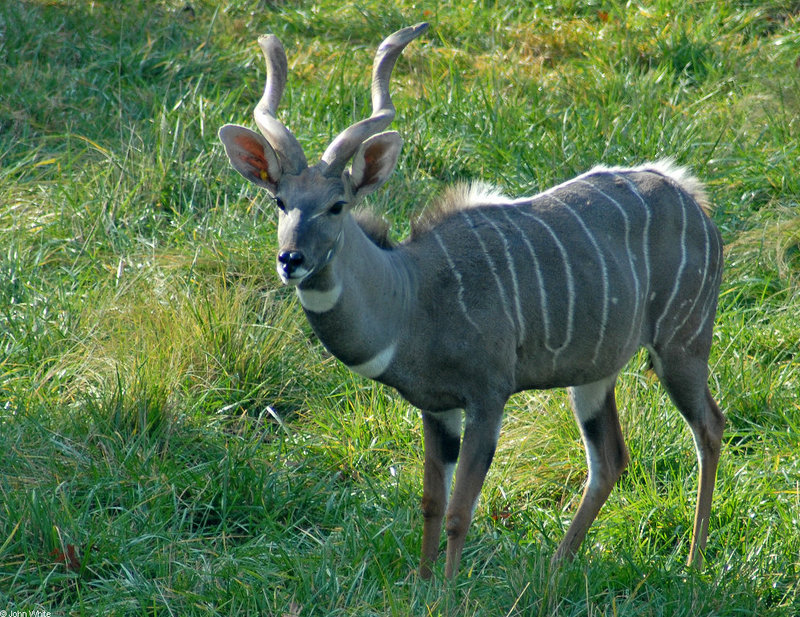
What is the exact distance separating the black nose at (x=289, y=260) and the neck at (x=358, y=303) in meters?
0.16

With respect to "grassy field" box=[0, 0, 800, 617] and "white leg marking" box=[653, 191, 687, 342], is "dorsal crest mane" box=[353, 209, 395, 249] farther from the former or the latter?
"white leg marking" box=[653, 191, 687, 342]

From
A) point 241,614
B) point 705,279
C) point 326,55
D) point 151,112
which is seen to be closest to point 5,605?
point 241,614

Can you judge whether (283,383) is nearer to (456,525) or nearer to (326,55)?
(456,525)

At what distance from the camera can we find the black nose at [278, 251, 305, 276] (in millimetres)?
2553

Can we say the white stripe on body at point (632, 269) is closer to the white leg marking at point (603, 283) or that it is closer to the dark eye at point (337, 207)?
the white leg marking at point (603, 283)

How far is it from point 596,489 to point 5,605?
1.74 meters

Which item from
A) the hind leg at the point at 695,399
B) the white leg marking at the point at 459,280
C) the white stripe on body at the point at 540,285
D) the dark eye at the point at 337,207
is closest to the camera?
the dark eye at the point at 337,207

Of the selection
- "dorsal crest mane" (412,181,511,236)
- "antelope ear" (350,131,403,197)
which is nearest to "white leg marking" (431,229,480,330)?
"dorsal crest mane" (412,181,511,236)

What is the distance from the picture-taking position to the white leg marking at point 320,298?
9.04 ft

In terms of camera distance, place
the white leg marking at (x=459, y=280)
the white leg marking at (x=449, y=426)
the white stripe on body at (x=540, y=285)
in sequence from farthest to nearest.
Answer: the white leg marking at (x=449, y=426), the white stripe on body at (x=540, y=285), the white leg marking at (x=459, y=280)

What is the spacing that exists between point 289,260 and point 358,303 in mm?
324

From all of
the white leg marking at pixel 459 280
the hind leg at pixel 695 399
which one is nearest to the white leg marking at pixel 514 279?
the white leg marking at pixel 459 280

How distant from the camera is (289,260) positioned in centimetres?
255

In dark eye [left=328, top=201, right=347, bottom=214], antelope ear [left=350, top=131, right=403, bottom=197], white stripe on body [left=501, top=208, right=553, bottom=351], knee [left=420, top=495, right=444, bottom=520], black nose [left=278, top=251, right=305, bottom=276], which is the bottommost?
knee [left=420, top=495, right=444, bottom=520]
